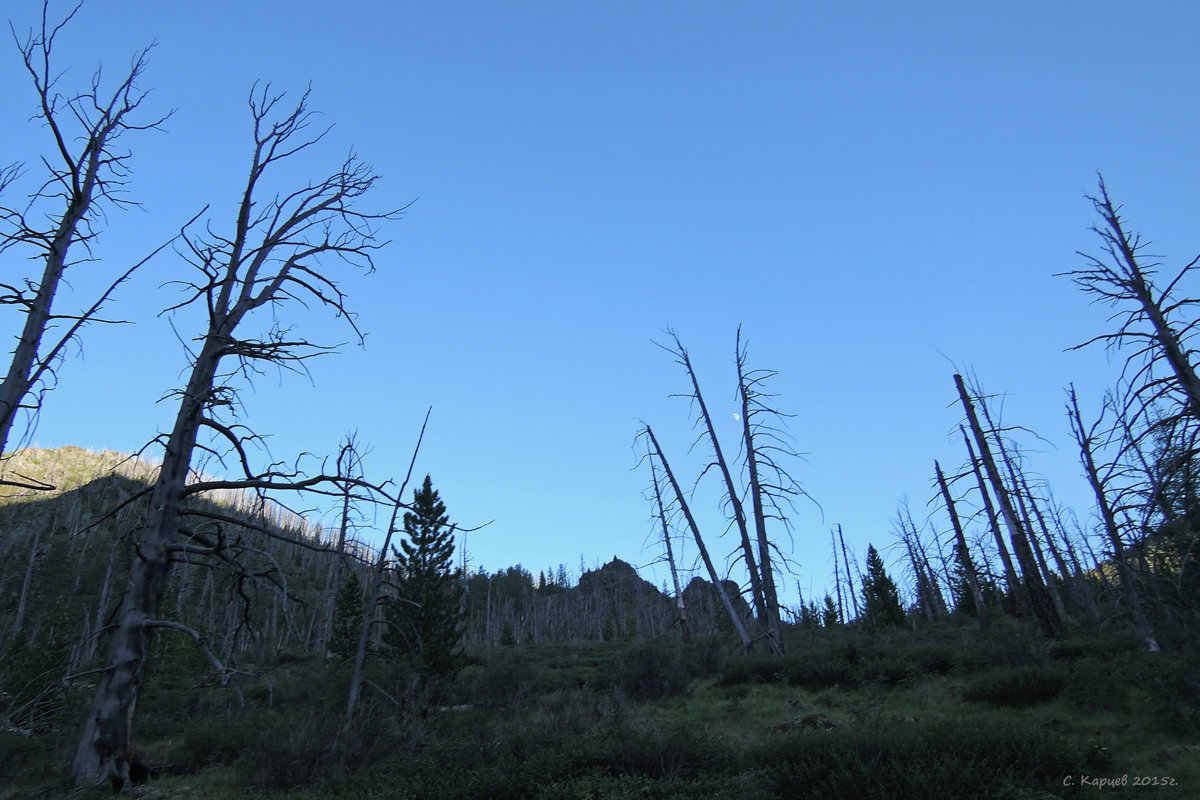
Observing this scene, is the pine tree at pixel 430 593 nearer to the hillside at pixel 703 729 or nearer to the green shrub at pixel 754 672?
the hillside at pixel 703 729

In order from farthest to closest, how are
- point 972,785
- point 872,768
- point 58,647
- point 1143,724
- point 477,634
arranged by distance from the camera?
point 477,634 < point 58,647 < point 1143,724 < point 872,768 < point 972,785

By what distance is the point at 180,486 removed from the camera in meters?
6.31

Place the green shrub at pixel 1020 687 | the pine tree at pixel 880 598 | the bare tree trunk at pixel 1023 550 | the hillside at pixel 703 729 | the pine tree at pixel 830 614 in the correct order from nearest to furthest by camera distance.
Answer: the hillside at pixel 703 729, the green shrub at pixel 1020 687, the bare tree trunk at pixel 1023 550, the pine tree at pixel 880 598, the pine tree at pixel 830 614

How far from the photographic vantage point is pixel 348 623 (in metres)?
29.2

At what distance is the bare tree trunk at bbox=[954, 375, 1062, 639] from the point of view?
14.3m

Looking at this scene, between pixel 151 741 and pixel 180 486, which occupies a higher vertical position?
pixel 180 486

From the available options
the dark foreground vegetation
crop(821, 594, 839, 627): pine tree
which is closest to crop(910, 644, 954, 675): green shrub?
the dark foreground vegetation

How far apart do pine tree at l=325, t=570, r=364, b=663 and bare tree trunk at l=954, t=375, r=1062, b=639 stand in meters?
23.7

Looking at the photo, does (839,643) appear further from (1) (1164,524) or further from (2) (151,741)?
(2) (151,741)

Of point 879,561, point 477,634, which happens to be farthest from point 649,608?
point 879,561

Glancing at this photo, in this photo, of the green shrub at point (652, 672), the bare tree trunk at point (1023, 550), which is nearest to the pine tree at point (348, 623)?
the green shrub at point (652, 672)

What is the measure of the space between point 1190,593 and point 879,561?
1197 inches

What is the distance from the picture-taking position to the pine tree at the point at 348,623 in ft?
84.8

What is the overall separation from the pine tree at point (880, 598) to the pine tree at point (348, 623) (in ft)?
82.2
